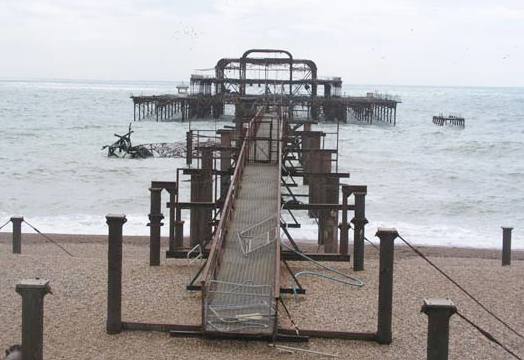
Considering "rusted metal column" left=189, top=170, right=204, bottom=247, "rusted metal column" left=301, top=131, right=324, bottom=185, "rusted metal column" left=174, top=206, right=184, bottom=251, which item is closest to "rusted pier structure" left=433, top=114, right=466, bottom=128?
"rusted metal column" left=301, top=131, right=324, bottom=185

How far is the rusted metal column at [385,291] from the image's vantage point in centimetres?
721

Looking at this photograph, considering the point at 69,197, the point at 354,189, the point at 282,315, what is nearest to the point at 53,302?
the point at 282,315

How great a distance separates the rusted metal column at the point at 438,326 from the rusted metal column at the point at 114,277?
3422 mm

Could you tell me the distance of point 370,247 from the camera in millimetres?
17984

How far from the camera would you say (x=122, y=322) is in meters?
7.44

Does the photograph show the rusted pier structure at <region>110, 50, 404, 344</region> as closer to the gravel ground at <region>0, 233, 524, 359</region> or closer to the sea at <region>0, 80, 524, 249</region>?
the gravel ground at <region>0, 233, 524, 359</region>

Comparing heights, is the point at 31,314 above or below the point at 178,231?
above

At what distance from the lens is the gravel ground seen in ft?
22.9

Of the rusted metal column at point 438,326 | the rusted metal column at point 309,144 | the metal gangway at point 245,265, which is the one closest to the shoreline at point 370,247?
the rusted metal column at point 309,144

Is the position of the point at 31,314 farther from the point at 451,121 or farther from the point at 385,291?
the point at 451,121

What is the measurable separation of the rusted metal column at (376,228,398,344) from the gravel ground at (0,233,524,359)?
162 millimetres

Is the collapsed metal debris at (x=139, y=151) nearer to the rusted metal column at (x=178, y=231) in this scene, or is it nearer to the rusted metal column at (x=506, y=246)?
the rusted metal column at (x=506, y=246)

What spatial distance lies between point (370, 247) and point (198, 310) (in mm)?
10491

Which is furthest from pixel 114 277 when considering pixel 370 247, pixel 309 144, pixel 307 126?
pixel 307 126
